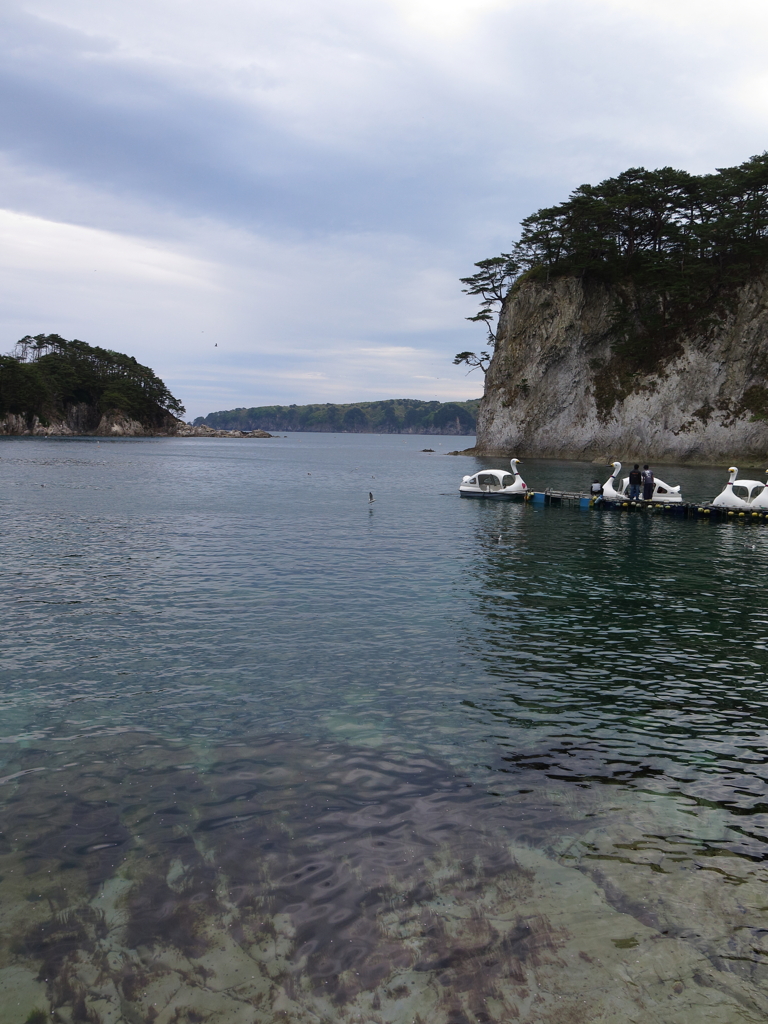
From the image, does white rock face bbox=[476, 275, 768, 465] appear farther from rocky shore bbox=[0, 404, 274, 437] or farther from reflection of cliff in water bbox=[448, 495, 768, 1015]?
rocky shore bbox=[0, 404, 274, 437]

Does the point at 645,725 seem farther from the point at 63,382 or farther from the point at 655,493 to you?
the point at 63,382

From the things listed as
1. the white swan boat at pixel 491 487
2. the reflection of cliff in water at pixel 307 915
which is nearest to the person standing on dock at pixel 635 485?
the white swan boat at pixel 491 487

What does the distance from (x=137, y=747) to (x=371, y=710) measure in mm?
4255

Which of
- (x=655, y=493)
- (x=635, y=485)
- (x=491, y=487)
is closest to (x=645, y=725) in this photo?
(x=635, y=485)

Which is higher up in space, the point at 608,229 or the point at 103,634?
the point at 608,229

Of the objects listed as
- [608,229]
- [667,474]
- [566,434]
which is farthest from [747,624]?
[608,229]

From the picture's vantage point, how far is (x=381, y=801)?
29.8 feet

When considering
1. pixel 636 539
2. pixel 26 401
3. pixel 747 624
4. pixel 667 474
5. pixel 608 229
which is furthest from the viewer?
pixel 26 401

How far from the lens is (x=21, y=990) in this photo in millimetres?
5984

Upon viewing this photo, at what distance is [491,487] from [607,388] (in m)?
54.6

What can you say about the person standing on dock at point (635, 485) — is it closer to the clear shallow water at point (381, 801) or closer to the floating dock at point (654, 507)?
the floating dock at point (654, 507)

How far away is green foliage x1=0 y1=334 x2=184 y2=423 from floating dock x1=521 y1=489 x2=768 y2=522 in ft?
483

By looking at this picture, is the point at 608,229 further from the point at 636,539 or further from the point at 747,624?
Answer: the point at 747,624

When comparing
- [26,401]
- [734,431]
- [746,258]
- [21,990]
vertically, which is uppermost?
[746,258]
